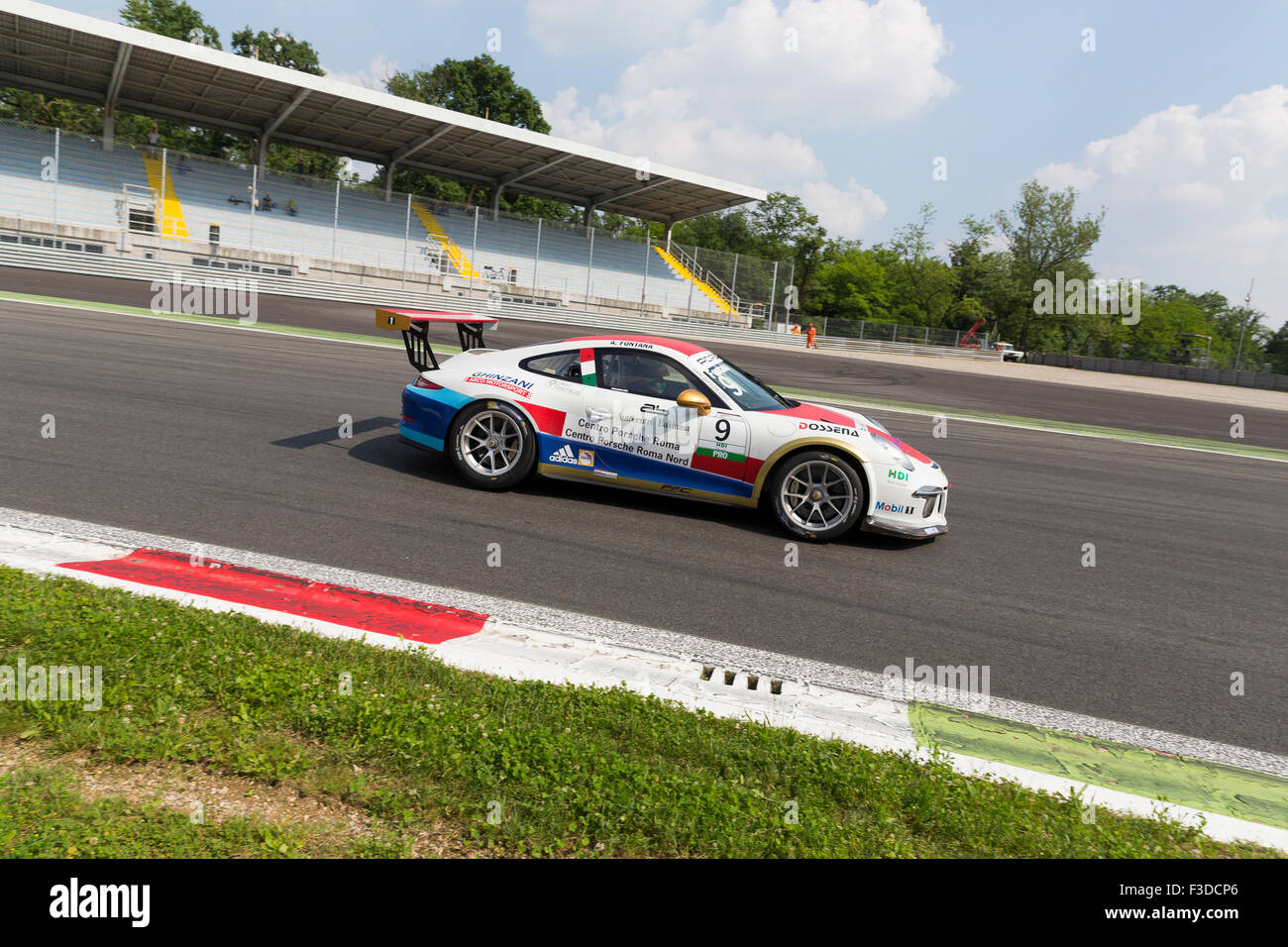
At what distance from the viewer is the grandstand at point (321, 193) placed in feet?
94.1

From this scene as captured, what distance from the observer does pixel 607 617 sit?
4770mm

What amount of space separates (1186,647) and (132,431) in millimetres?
8580

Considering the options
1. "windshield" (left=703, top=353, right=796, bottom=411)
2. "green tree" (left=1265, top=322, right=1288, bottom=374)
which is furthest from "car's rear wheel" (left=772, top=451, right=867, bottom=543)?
"green tree" (left=1265, top=322, right=1288, bottom=374)

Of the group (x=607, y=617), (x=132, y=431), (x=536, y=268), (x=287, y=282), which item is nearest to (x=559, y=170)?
(x=536, y=268)

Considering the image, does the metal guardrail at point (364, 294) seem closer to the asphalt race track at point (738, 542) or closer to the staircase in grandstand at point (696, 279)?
the staircase in grandstand at point (696, 279)

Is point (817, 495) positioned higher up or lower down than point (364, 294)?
lower down

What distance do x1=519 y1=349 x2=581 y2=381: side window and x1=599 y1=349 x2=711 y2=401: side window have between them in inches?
8.4

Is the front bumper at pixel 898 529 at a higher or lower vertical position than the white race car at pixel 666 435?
lower

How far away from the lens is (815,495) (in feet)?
21.2

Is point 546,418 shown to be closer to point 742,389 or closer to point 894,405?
point 742,389

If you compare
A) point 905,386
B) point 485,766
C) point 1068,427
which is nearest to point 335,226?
point 905,386

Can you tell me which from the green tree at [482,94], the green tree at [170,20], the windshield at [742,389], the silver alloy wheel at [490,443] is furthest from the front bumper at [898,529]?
the green tree at [170,20]

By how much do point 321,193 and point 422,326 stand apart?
3075cm

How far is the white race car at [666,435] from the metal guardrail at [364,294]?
22.9 m
